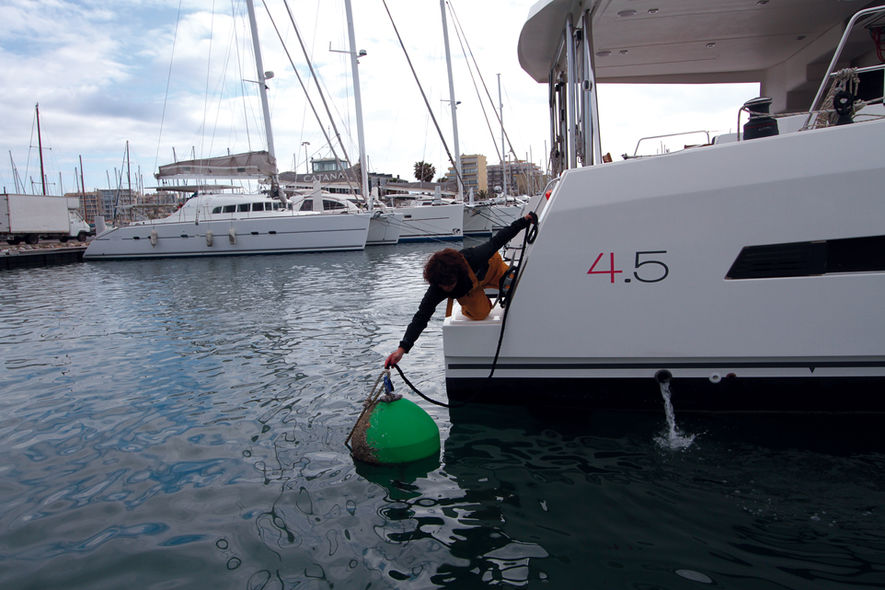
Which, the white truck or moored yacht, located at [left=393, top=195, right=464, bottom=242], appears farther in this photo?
the white truck

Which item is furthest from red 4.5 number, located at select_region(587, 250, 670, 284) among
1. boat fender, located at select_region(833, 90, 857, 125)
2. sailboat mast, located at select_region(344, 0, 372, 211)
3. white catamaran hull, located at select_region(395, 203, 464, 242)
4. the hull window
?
white catamaran hull, located at select_region(395, 203, 464, 242)

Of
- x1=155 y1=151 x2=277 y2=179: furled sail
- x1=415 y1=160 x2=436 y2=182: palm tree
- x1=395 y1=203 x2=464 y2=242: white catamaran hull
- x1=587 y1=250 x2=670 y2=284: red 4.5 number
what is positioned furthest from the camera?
x1=415 y1=160 x2=436 y2=182: palm tree

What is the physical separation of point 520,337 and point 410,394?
1801 mm

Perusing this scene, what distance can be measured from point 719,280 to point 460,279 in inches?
65.1

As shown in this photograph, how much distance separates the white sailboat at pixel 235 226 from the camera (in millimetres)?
26750

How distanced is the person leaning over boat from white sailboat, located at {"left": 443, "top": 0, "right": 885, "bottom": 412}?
0.17 metres

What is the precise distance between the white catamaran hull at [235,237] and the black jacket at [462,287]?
23121 millimetres

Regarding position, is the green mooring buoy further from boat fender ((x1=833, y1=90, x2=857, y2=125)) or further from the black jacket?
boat fender ((x1=833, y1=90, x2=857, y2=125))

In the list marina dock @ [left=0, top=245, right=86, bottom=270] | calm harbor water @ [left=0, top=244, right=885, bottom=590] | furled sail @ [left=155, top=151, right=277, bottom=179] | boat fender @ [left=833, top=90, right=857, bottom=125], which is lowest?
calm harbor water @ [left=0, top=244, right=885, bottom=590]

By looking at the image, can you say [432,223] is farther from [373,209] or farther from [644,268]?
[644,268]

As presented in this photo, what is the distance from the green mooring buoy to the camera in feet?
12.7

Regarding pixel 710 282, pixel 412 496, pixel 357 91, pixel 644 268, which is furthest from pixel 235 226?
pixel 710 282

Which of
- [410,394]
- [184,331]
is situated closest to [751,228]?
[410,394]

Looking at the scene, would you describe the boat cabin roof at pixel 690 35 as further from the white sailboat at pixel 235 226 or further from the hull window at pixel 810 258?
the white sailboat at pixel 235 226
